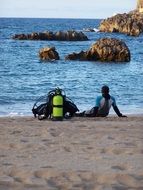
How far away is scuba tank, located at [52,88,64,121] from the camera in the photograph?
1183 centimetres

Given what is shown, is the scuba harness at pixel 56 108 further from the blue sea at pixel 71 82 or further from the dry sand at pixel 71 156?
the blue sea at pixel 71 82

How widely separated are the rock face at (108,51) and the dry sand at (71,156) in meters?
26.8

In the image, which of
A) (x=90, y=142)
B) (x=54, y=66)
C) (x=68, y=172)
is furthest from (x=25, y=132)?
(x=54, y=66)

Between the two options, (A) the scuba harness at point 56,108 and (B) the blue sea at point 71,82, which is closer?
(A) the scuba harness at point 56,108

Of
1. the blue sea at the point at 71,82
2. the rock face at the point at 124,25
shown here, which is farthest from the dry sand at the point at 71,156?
the rock face at the point at 124,25

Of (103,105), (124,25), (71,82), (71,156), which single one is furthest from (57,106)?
(124,25)

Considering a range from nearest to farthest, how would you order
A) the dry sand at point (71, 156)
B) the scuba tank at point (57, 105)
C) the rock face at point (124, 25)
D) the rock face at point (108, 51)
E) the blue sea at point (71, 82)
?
the dry sand at point (71, 156) < the scuba tank at point (57, 105) < the blue sea at point (71, 82) < the rock face at point (108, 51) < the rock face at point (124, 25)

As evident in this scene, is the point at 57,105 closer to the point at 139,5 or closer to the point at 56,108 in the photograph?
the point at 56,108

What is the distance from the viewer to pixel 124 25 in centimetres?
9450

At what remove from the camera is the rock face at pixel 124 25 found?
93150 millimetres

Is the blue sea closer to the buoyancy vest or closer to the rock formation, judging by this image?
the buoyancy vest

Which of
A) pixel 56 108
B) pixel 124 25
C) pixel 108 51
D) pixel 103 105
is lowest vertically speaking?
pixel 124 25

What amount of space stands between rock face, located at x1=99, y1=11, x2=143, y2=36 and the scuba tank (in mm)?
80620

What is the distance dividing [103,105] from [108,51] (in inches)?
1029
